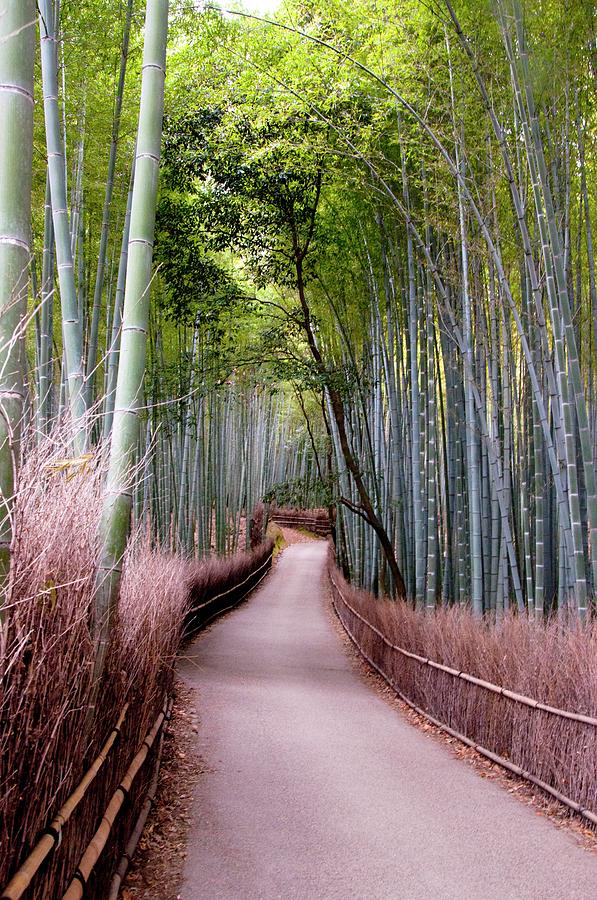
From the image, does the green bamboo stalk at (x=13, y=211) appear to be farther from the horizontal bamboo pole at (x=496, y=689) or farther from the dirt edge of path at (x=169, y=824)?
the horizontal bamboo pole at (x=496, y=689)

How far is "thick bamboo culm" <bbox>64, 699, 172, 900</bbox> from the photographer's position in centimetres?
170

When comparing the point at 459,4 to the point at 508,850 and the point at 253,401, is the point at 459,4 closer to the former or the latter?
the point at 508,850

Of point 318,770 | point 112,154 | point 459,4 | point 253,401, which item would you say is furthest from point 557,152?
point 253,401

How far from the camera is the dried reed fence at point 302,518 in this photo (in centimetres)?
2572

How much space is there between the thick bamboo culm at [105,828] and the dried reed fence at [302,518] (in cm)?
2261

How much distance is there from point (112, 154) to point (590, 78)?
293 cm

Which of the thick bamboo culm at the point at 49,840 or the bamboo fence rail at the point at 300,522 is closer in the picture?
the thick bamboo culm at the point at 49,840

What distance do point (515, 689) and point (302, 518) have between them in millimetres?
22616

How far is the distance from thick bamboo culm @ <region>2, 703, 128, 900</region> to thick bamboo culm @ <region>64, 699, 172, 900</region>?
11cm

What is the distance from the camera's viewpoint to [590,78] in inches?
184

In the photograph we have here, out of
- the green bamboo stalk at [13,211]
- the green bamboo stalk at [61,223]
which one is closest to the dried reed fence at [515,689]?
the green bamboo stalk at [61,223]

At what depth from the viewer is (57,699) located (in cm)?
171

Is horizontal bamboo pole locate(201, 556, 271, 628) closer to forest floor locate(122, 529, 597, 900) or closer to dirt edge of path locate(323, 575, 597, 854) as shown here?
dirt edge of path locate(323, 575, 597, 854)

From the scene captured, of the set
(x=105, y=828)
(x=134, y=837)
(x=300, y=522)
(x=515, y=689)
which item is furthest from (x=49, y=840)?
(x=300, y=522)
